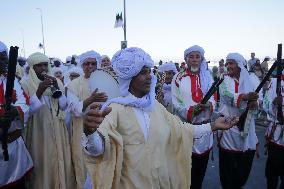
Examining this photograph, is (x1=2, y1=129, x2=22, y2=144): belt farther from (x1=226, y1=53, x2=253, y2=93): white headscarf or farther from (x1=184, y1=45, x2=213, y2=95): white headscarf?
(x1=226, y1=53, x2=253, y2=93): white headscarf

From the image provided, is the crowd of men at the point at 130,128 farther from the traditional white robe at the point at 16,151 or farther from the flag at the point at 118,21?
the flag at the point at 118,21

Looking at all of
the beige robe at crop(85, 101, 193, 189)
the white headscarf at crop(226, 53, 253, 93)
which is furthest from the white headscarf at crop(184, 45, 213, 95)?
the beige robe at crop(85, 101, 193, 189)

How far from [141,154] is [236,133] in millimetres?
2907

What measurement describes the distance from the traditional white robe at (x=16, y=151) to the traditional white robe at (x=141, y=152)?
5.27ft

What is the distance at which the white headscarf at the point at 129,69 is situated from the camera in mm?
2973

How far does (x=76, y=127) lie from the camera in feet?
17.4

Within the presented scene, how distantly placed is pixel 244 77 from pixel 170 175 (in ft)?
9.47

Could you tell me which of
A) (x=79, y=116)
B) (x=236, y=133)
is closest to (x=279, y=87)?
(x=236, y=133)

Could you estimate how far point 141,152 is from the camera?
2.90 metres

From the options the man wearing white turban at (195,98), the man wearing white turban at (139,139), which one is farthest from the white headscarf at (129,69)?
the man wearing white turban at (195,98)

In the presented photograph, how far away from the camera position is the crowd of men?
2.88m

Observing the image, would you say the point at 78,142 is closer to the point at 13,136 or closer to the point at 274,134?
the point at 13,136

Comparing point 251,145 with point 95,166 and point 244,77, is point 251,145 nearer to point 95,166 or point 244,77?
point 244,77

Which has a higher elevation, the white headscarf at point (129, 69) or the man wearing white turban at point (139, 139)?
the white headscarf at point (129, 69)
